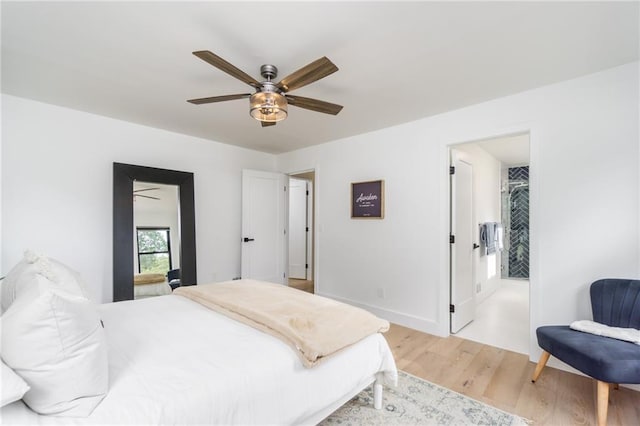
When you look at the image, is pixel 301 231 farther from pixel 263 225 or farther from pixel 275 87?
pixel 275 87

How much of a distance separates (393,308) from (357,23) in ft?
10.1

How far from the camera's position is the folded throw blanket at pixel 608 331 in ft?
6.23

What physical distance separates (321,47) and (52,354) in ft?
6.92

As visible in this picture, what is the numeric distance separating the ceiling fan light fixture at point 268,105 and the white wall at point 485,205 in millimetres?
2768

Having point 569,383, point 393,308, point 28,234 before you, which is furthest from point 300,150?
point 569,383

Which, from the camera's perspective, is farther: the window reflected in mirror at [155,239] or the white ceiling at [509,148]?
the white ceiling at [509,148]

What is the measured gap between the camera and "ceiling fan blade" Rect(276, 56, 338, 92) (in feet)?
5.45

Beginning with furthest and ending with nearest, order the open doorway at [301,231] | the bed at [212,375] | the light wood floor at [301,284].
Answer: the open doorway at [301,231]
the light wood floor at [301,284]
the bed at [212,375]

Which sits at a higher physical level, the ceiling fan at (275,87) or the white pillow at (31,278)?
the ceiling fan at (275,87)

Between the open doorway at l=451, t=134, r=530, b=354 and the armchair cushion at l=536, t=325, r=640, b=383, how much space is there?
2.97 feet

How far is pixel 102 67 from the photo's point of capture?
2293 mm

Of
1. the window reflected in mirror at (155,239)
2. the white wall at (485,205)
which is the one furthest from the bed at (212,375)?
the white wall at (485,205)

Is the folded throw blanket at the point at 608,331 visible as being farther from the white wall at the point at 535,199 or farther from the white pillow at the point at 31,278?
the white pillow at the point at 31,278

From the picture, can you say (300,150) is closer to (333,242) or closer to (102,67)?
(333,242)
